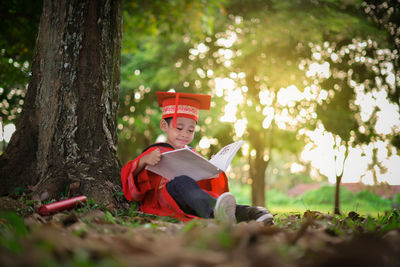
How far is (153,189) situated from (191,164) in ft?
2.05

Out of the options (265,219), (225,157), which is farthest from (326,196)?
(225,157)

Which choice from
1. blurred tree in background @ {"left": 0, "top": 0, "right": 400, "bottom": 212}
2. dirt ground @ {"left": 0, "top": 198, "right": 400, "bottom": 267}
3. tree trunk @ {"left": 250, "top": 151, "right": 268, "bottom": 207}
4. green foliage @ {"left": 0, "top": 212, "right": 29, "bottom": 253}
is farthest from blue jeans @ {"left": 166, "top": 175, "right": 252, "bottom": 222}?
tree trunk @ {"left": 250, "top": 151, "right": 268, "bottom": 207}

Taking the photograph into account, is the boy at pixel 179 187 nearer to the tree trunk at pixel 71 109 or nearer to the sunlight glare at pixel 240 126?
the tree trunk at pixel 71 109

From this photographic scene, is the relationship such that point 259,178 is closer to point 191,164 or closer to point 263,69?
point 263,69

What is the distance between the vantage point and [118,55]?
374 cm

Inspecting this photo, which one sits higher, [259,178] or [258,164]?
[258,164]

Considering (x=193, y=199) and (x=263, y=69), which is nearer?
(x=193, y=199)

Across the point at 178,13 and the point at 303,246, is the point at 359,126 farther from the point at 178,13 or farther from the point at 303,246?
the point at 303,246

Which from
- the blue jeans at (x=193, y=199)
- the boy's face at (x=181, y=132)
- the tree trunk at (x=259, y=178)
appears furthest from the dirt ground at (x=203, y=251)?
the tree trunk at (x=259, y=178)

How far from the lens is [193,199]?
2.73 metres

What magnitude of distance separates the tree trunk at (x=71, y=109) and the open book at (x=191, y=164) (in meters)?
0.60

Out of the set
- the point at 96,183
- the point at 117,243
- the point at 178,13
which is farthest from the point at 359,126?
the point at 117,243

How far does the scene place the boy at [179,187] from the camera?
2677 mm

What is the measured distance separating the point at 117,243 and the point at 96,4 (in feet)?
9.80
